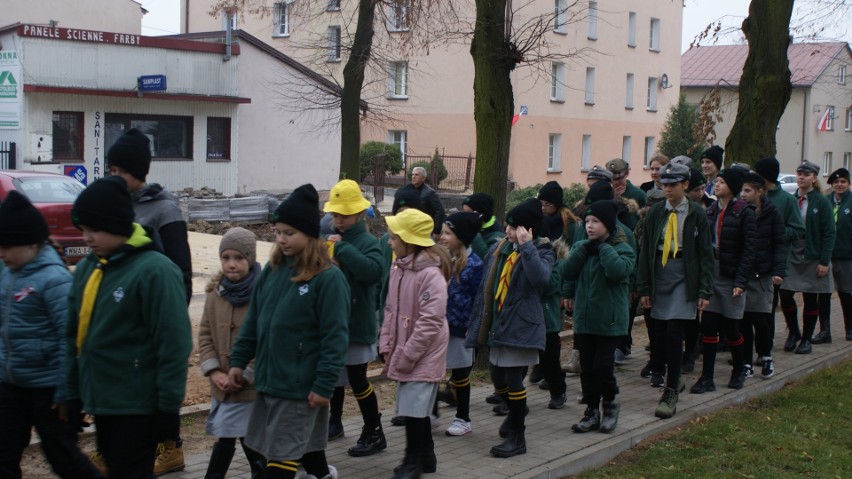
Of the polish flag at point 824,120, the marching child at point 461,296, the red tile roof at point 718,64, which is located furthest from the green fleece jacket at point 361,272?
the polish flag at point 824,120

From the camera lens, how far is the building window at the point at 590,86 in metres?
49.7

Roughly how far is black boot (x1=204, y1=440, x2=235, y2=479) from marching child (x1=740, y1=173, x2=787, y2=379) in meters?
5.58

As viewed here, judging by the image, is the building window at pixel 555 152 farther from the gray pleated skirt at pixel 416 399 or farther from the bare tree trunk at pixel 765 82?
the gray pleated skirt at pixel 416 399

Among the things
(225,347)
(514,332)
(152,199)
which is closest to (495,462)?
(514,332)

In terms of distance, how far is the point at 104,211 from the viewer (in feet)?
15.1

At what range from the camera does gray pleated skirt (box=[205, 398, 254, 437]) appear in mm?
5582

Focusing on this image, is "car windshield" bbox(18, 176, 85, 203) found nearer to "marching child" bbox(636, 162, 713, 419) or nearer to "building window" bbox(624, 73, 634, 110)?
"marching child" bbox(636, 162, 713, 419)

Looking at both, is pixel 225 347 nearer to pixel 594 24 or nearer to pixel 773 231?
pixel 773 231

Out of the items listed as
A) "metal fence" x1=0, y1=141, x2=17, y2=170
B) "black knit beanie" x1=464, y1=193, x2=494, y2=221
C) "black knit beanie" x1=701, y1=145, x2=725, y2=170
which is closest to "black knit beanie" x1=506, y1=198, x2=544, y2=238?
"black knit beanie" x1=464, y1=193, x2=494, y2=221

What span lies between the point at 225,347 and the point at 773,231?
5.83 meters

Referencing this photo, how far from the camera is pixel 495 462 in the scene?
22.0ft

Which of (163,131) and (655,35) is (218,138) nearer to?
(163,131)

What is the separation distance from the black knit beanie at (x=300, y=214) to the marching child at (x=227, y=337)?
61 centimetres

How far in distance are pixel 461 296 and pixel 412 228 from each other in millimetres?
1399
